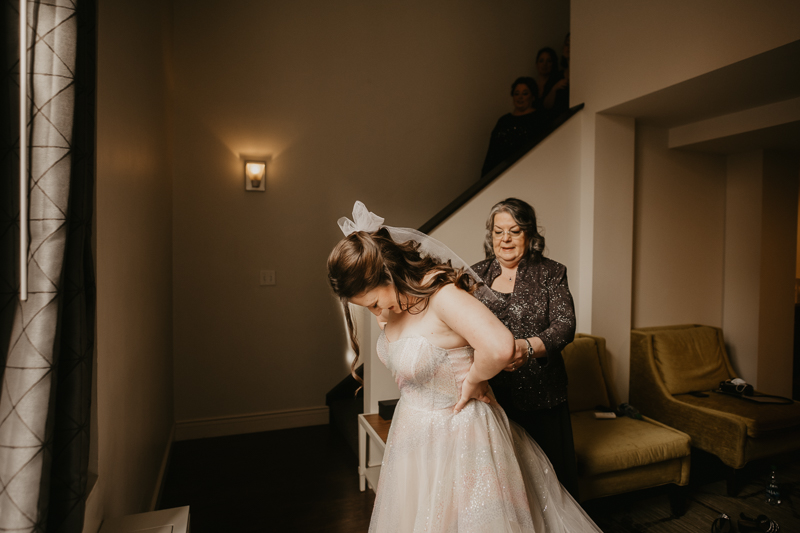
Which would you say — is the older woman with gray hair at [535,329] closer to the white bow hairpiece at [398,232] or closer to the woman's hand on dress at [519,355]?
the woman's hand on dress at [519,355]

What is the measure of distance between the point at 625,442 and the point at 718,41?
222 centimetres

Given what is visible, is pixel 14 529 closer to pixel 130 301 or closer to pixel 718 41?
pixel 130 301

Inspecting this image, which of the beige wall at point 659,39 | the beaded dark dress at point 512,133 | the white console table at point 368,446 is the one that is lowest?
the white console table at point 368,446

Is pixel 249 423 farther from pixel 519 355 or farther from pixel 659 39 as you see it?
pixel 659 39

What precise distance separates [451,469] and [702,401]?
Result: 2.61 meters

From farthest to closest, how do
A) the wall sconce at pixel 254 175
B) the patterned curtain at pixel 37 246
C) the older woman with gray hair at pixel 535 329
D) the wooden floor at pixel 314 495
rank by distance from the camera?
the wall sconce at pixel 254 175, the wooden floor at pixel 314 495, the older woman with gray hair at pixel 535 329, the patterned curtain at pixel 37 246

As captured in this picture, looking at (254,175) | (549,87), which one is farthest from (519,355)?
(549,87)

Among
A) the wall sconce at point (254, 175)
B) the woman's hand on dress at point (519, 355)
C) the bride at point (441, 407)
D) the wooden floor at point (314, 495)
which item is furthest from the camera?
the wall sconce at point (254, 175)

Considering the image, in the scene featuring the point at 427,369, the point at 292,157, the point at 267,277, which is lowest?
the point at 427,369

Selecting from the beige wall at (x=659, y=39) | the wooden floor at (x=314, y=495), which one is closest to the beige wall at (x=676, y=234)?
the beige wall at (x=659, y=39)

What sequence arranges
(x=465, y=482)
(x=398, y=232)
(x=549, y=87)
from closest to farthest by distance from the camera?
(x=465, y=482), (x=398, y=232), (x=549, y=87)

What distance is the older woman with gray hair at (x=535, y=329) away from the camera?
5.99ft

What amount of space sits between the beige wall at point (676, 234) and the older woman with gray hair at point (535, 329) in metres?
1.93

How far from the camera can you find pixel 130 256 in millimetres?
1883
